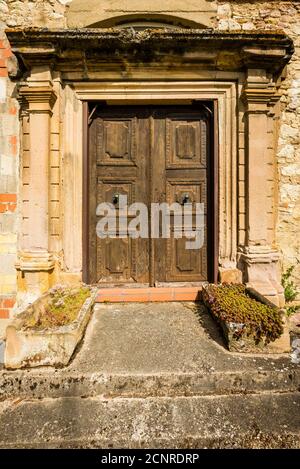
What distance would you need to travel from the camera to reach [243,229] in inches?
158

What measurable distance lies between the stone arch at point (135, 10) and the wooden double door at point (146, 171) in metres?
1.25

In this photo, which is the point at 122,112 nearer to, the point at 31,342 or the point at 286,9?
the point at 286,9

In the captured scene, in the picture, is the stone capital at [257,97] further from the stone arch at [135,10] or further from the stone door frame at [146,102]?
the stone arch at [135,10]

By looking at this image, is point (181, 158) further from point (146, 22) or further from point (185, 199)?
point (146, 22)

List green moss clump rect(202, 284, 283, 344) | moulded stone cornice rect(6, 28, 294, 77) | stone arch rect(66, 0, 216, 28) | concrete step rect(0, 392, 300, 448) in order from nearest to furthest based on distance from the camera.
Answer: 1. concrete step rect(0, 392, 300, 448)
2. green moss clump rect(202, 284, 283, 344)
3. moulded stone cornice rect(6, 28, 294, 77)
4. stone arch rect(66, 0, 216, 28)

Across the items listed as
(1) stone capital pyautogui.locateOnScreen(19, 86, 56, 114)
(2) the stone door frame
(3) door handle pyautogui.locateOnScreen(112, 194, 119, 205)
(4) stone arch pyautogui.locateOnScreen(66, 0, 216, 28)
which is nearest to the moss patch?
(2) the stone door frame

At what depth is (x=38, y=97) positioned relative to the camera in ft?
12.5

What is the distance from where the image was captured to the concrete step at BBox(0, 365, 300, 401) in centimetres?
235

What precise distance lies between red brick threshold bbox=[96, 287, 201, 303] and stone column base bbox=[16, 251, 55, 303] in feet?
2.45

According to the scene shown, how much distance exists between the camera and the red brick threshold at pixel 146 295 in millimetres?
4012

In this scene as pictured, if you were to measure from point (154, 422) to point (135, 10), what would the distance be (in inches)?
200

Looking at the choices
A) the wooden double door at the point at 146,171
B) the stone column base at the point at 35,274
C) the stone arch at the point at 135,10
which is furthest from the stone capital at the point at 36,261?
the stone arch at the point at 135,10

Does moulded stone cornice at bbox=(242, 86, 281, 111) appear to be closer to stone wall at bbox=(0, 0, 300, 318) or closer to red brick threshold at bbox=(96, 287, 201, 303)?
stone wall at bbox=(0, 0, 300, 318)
